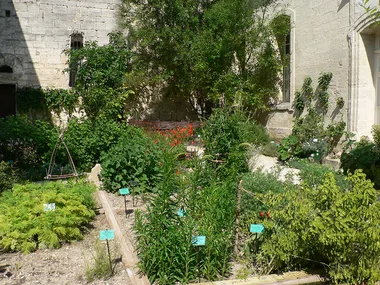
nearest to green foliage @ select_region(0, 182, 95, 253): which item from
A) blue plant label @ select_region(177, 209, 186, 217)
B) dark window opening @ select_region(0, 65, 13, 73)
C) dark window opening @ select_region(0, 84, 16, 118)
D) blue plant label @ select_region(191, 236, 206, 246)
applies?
blue plant label @ select_region(177, 209, 186, 217)

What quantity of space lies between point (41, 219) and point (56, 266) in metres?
0.65

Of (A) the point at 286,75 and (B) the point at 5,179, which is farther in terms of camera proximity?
(A) the point at 286,75

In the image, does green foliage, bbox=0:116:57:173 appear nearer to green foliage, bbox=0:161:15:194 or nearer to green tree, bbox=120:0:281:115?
green foliage, bbox=0:161:15:194

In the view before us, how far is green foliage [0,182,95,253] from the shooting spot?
3996 mm

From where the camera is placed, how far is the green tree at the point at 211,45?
1091cm

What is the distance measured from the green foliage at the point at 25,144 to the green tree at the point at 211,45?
182 inches

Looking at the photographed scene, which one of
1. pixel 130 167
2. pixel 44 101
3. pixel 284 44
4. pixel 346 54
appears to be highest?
pixel 284 44

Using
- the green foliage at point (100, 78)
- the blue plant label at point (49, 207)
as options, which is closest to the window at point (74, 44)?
the green foliage at point (100, 78)

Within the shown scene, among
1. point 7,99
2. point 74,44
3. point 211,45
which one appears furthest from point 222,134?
point 7,99

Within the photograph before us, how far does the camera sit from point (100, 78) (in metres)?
11.2

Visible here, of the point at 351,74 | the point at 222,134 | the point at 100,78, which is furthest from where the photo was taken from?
the point at 100,78

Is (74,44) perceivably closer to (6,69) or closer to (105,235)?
(6,69)

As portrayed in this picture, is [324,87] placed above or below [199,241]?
above

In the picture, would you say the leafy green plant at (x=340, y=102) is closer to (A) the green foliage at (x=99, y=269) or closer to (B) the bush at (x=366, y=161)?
(B) the bush at (x=366, y=161)
